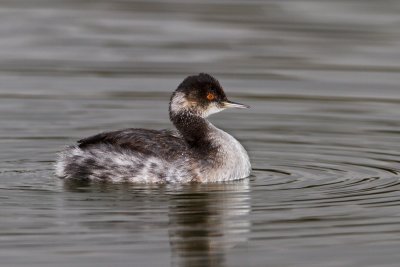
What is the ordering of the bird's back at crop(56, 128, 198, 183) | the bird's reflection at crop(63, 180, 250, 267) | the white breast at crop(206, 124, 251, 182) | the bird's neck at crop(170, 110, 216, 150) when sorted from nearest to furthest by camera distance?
the bird's reflection at crop(63, 180, 250, 267) → the bird's back at crop(56, 128, 198, 183) → the white breast at crop(206, 124, 251, 182) → the bird's neck at crop(170, 110, 216, 150)

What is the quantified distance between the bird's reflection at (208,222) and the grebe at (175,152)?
0.75ft

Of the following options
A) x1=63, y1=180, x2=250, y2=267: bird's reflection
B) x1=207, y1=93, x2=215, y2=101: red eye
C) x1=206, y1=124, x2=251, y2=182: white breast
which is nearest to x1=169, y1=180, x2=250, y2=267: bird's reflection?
x1=63, y1=180, x2=250, y2=267: bird's reflection

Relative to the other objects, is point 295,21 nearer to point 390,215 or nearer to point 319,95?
point 319,95

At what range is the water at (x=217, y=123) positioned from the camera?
1021cm

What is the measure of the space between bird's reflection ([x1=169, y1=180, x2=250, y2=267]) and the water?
25 millimetres

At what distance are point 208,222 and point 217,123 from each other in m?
4.90

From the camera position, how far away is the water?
10211mm

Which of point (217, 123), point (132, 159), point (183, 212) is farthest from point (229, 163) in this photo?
point (217, 123)

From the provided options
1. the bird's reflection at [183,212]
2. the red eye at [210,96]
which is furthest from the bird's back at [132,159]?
the red eye at [210,96]

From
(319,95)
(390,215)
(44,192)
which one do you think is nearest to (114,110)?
(319,95)

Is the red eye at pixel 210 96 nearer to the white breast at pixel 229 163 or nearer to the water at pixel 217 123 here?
the white breast at pixel 229 163

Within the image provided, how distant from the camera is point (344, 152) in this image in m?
13.9

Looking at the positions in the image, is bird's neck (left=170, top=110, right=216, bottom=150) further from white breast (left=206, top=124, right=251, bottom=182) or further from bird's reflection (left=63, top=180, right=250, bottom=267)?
bird's reflection (left=63, top=180, right=250, bottom=267)

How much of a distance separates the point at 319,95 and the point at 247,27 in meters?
4.22
